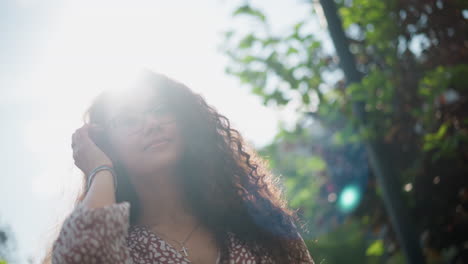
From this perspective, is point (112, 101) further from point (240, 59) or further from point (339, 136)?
point (240, 59)

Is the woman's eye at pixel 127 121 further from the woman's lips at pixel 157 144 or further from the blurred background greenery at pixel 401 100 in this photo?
the blurred background greenery at pixel 401 100

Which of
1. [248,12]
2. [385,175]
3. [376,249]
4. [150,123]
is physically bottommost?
[376,249]

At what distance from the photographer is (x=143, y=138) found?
2.04 metres

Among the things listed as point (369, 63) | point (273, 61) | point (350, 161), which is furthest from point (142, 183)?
point (350, 161)

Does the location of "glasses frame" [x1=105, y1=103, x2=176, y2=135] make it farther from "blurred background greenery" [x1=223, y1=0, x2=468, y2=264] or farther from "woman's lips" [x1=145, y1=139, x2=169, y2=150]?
"blurred background greenery" [x1=223, y1=0, x2=468, y2=264]

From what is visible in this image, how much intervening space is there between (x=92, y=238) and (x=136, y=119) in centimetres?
78

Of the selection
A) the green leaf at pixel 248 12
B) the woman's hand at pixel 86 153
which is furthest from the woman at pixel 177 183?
the green leaf at pixel 248 12

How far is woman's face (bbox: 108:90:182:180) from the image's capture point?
6.70ft

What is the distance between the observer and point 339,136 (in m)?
4.04

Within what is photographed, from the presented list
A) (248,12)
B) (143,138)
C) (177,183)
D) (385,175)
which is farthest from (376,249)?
(143,138)

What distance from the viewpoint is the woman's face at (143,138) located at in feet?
6.70

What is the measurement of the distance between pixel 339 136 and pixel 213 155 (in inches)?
77.5

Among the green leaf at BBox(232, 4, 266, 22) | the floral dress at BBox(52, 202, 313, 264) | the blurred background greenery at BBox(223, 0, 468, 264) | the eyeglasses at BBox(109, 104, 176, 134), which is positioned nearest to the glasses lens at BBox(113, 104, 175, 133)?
the eyeglasses at BBox(109, 104, 176, 134)

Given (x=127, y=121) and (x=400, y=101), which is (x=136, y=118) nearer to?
(x=127, y=121)
